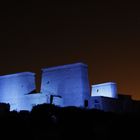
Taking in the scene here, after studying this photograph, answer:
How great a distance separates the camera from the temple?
47469 mm

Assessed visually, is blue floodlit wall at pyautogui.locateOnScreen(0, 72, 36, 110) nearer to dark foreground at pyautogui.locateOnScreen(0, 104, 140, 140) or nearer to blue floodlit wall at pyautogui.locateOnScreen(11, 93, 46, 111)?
blue floodlit wall at pyautogui.locateOnScreen(11, 93, 46, 111)

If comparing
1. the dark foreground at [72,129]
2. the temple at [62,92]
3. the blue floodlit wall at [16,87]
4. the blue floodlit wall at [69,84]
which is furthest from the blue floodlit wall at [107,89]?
the dark foreground at [72,129]

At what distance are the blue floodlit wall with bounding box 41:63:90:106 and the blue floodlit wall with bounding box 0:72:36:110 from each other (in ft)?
11.0

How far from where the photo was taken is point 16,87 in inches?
2101

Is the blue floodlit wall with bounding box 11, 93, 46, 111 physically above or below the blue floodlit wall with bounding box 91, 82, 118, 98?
below

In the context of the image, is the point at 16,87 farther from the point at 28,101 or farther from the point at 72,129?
the point at 72,129

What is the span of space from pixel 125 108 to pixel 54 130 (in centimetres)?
2443

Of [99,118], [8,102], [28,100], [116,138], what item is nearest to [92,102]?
[28,100]

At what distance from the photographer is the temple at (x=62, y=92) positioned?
4747 cm

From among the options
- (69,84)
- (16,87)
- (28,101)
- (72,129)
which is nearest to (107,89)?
(69,84)

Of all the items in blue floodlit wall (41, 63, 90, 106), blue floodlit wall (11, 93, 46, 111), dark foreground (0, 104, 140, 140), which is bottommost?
dark foreground (0, 104, 140, 140)

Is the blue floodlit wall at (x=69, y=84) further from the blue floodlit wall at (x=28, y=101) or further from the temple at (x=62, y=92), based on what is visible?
the blue floodlit wall at (x=28, y=101)

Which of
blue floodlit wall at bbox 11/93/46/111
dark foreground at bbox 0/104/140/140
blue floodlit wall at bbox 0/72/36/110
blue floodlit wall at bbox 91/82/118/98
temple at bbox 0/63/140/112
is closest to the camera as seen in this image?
dark foreground at bbox 0/104/140/140

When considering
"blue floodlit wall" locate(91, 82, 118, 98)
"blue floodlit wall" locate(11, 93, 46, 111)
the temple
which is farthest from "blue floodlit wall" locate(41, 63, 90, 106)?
"blue floodlit wall" locate(91, 82, 118, 98)
